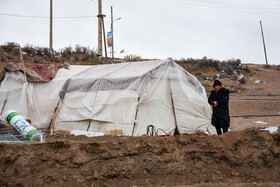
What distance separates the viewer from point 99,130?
7.29m

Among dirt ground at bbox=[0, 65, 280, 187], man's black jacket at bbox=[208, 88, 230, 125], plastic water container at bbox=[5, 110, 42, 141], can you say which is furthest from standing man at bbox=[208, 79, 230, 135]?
plastic water container at bbox=[5, 110, 42, 141]

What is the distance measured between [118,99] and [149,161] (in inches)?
150

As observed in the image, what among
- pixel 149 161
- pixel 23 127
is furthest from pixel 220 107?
pixel 23 127

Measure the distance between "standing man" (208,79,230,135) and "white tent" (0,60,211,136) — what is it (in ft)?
4.88

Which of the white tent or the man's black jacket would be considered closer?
the man's black jacket

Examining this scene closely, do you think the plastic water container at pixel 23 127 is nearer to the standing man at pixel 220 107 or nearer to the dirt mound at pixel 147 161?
the dirt mound at pixel 147 161

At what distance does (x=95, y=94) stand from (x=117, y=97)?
→ 87cm

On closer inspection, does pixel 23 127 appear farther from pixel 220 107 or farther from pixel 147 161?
pixel 220 107

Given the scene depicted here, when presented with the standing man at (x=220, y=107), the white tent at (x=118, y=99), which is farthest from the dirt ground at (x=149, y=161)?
the white tent at (x=118, y=99)

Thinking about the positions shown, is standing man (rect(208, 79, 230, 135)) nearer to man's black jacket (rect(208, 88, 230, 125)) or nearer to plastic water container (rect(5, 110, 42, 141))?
man's black jacket (rect(208, 88, 230, 125))

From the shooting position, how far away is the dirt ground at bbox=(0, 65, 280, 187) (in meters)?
3.18

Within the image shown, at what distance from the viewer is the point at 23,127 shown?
539cm

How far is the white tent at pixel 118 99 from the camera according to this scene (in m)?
6.89

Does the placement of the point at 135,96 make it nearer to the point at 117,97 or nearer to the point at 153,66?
the point at 117,97
